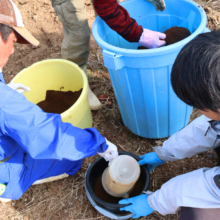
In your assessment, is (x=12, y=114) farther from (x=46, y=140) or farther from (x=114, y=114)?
(x=114, y=114)

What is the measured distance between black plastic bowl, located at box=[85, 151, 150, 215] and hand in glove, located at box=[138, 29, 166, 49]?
570mm

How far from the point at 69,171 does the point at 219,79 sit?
1.02 m

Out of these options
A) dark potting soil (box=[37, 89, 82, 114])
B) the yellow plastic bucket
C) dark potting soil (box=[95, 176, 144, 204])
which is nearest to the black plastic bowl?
dark potting soil (box=[95, 176, 144, 204])

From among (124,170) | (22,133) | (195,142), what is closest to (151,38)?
(195,142)

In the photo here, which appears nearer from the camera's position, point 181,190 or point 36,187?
point 181,190

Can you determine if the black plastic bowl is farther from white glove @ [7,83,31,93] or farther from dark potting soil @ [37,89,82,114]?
white glove @ [7,83,31,93]

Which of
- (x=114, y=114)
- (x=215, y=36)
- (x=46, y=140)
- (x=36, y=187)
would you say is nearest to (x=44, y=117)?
(x=46, y=140)

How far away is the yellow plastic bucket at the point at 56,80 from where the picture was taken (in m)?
1.36

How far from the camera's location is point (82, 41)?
4.99 feet

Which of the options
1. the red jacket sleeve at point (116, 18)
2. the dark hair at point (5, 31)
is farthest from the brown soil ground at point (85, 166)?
the dark hair at point (5, 31)

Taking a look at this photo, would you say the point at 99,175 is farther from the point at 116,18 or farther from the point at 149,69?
the point at 116,18

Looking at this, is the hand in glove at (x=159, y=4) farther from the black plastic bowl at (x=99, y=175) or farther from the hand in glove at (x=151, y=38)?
the black plastic bowl at (x=99, y=175)

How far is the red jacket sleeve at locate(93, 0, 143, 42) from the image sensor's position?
1.06m

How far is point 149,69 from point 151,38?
25 centimetres
